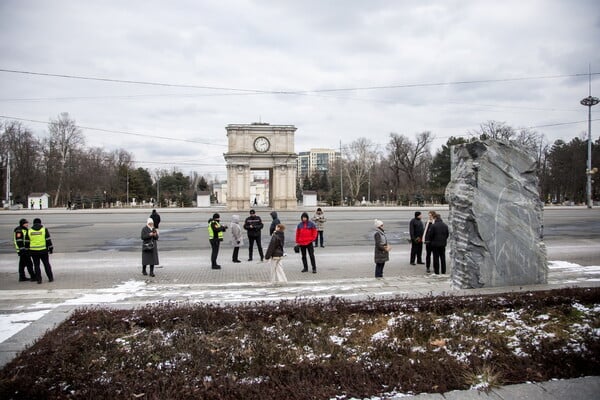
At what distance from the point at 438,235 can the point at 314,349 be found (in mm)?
7862

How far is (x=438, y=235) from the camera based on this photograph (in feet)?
39.1

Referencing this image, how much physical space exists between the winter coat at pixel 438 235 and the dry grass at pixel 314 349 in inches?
188

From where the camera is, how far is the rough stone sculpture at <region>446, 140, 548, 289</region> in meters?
8.70

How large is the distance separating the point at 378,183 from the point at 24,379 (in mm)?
108375

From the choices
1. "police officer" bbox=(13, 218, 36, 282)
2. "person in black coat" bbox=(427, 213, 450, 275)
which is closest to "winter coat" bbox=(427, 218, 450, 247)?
"person in black coat" bbox=(427, 213, 450, 275)

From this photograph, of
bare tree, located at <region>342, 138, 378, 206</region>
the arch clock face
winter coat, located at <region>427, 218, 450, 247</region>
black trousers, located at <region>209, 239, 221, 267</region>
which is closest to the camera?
winter coat, located at <region>427, 218, 450, 247</region>

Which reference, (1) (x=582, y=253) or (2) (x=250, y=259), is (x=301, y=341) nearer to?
(2) (x=250, y=259)

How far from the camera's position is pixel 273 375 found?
432cm

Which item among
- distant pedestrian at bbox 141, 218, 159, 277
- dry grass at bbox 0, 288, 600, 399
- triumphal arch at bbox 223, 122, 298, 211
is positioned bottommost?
dry grass at bbox 0, 288, 600, 399

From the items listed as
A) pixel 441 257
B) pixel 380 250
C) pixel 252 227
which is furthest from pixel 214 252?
pixel 441 257

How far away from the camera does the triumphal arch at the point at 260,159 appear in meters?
54.2

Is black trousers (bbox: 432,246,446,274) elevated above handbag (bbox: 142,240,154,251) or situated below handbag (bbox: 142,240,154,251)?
below

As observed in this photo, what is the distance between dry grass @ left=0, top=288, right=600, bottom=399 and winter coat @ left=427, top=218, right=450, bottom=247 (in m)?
4.78

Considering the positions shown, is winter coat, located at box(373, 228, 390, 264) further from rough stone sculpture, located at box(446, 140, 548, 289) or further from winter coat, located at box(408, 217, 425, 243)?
winter coat, located at box(408, 217, 425, 243)
